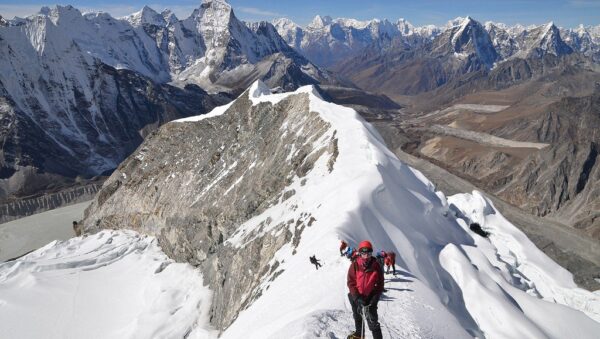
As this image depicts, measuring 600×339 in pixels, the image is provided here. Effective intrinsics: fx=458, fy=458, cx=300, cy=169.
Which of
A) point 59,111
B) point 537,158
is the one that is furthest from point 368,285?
point 59,111

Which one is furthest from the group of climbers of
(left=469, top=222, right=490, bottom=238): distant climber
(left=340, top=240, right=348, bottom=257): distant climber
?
(left=469, top=222, right=490, bottom=238): distant climber

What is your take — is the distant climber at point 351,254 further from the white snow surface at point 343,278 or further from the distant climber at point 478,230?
the distant climber at point 478,230

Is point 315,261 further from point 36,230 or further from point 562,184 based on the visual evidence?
point 36,230

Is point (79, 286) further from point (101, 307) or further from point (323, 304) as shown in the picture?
point (323, 304)

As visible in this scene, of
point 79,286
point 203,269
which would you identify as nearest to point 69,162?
point 79,286

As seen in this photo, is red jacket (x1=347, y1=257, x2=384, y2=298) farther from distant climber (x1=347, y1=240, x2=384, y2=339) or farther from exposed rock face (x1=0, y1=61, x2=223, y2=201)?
exposed rock face (x1=0, y1=61, x2=223, y2=201)
